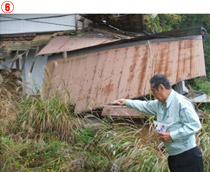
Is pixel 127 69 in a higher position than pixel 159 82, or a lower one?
lower

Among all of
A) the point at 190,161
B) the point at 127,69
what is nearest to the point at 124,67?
the point at 127,69

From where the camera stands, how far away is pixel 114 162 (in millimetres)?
4492

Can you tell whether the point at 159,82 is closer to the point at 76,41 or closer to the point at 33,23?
the point at 76,41

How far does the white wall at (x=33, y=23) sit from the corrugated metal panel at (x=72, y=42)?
1.03 m

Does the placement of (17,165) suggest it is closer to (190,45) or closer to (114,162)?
(114,162)

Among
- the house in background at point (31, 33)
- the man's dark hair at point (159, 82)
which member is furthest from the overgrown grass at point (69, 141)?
the house in background at point (31, 33)

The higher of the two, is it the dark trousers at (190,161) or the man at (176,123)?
the man at (176,123)

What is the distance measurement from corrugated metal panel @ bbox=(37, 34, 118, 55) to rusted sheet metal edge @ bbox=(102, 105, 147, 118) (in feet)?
6.88

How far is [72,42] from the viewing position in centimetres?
780

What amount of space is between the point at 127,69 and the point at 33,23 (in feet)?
16.0

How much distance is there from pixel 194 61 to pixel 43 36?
5170mm

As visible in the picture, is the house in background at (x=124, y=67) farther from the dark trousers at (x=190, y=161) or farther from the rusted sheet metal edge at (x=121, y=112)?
the dark trousers at (x=190, y=161)

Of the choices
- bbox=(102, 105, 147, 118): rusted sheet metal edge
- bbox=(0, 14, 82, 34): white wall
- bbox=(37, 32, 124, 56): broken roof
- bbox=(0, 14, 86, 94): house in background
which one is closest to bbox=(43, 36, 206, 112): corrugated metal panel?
bbox=(102, 105, 147, 118): rusted sheet metal edge

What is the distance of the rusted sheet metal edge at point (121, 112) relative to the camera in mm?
5242
